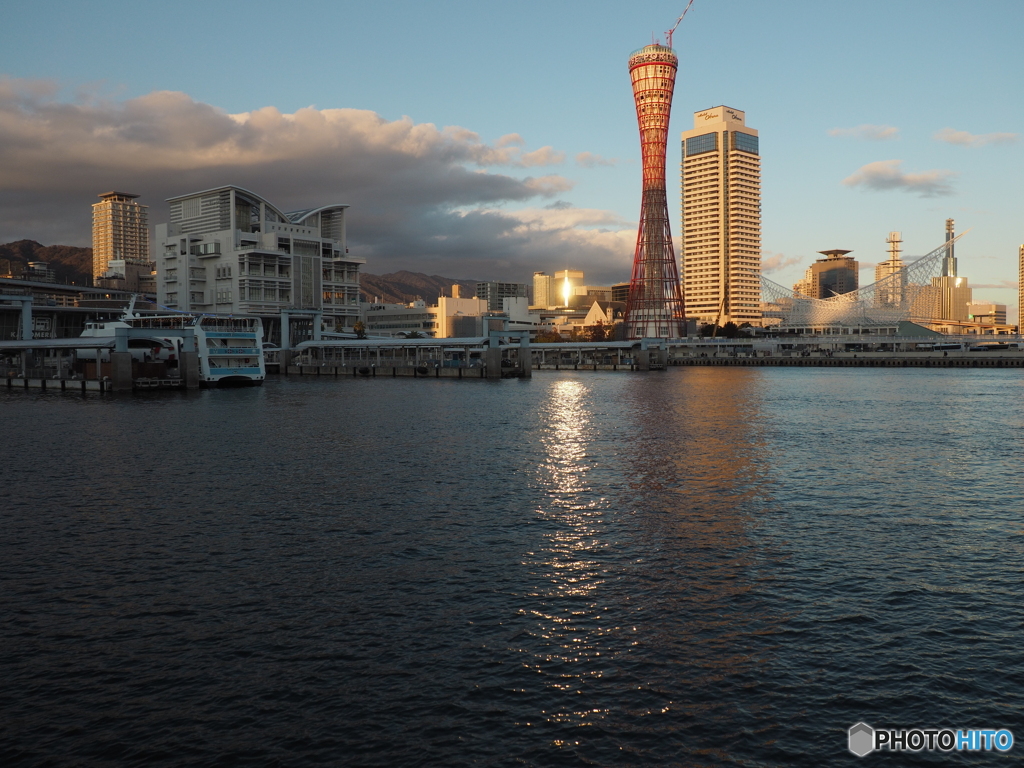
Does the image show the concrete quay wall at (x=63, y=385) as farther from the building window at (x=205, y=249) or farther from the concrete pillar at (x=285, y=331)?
the building window at (x=205, y=249)

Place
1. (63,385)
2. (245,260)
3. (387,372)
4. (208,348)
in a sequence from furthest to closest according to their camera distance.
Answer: (245,260), (387,372), (208,348), (63,385)

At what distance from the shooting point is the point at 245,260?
125062 mm

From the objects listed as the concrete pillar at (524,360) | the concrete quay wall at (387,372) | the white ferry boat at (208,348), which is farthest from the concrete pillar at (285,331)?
the concrete pillar at (524,360)

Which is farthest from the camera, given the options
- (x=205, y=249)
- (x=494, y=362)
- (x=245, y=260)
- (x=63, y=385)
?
(x=205, y=249)

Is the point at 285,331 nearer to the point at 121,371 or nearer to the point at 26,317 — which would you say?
the point at 26,317

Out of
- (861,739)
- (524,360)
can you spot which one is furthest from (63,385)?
(861,739)

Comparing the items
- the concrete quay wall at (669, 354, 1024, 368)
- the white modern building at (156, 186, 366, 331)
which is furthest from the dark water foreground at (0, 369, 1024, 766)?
the concrete quay wall at (669, 354, 1024, 368)

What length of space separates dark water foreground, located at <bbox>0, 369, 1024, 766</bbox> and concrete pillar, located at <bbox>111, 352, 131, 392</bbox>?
117 ft

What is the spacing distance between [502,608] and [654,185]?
143 meters

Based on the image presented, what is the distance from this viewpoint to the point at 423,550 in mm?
15062

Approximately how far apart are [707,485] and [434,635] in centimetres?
1319

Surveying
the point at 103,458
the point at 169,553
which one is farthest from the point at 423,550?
the point at 103,458

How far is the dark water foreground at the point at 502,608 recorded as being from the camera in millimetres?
8445

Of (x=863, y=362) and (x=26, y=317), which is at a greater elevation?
(x=26, y=317)
